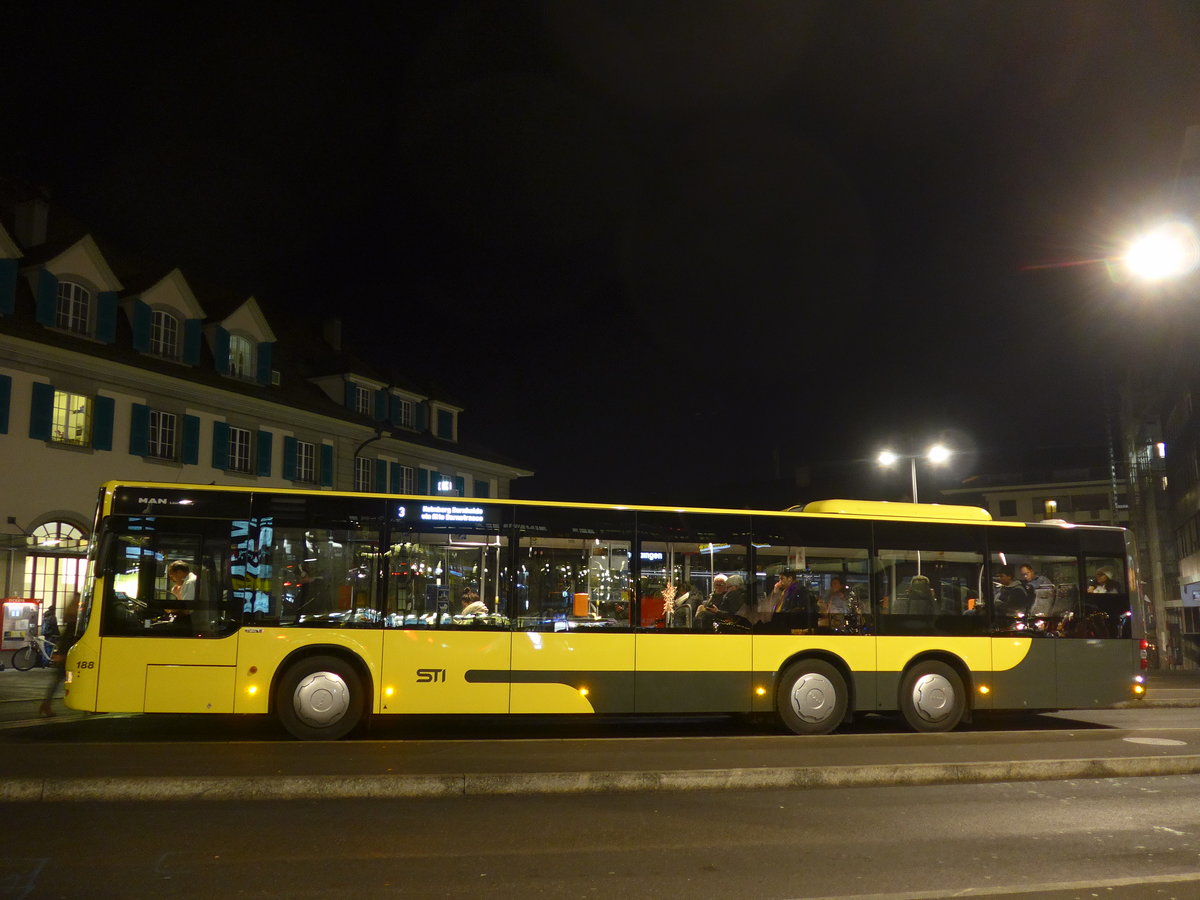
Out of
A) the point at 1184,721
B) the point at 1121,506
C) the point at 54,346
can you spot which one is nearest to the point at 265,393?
the point at 54,346

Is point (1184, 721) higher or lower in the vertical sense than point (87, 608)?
lower

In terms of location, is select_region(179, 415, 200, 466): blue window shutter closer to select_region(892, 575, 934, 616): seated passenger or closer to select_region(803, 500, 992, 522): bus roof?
select_region(803, 500, 992, 522): bus roof

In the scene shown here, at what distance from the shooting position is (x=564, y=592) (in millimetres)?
13180

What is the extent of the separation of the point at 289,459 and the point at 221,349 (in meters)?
4.34

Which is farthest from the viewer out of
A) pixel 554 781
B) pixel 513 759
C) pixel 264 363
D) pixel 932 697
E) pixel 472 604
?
pixel 264 363

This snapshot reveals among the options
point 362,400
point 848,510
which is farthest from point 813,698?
point 362,400

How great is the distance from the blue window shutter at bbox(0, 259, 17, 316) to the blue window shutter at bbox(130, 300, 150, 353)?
392cm

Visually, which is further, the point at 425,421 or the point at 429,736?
the point at 425,421

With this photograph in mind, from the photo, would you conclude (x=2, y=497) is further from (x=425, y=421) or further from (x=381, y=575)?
(x=425, y=421)

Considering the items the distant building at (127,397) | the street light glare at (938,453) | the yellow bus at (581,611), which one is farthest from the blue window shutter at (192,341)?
the street light glare at (938,453)

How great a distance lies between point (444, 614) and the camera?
12.8m

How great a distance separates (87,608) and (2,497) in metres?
15.2

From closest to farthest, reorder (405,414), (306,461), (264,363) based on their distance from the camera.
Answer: (264,363) → (306,461) → (405,414)

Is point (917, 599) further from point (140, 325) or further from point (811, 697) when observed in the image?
point (140, 325)
